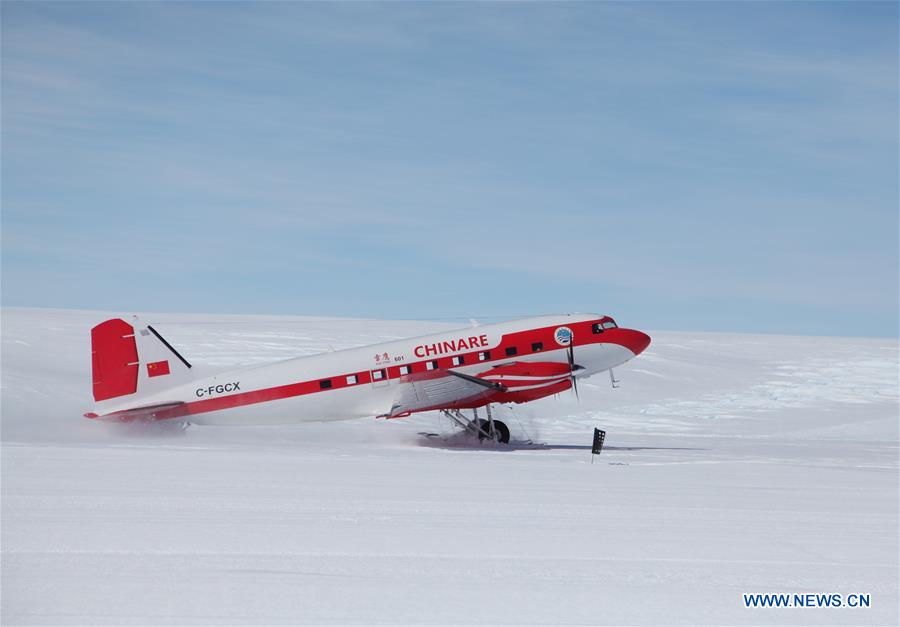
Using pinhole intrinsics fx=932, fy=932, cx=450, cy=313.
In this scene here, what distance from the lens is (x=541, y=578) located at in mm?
11211

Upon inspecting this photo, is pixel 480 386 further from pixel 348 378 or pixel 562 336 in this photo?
pixel 348 378

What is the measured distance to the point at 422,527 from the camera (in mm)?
14008

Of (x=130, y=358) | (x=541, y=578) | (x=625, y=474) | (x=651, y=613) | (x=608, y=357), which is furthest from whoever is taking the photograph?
(x=608, y=357)

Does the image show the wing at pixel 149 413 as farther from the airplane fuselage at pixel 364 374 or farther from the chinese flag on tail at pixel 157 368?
the chinese flag on tail at pixel 157 368

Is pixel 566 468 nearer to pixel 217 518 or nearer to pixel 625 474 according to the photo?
pixel 625 474

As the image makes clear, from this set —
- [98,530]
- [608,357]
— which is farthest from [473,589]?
[608,357]

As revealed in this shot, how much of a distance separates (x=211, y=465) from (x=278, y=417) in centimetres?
861

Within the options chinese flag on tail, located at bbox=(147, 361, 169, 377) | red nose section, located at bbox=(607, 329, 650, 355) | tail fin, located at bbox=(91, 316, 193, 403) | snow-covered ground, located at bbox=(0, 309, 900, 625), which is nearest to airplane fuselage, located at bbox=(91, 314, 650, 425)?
tail fin, located at bbox=(91, 316, 193, 403)

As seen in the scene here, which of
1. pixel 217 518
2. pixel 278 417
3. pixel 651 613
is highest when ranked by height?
pixel 278 417

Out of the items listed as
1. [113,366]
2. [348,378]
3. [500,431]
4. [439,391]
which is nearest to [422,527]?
[439,391]

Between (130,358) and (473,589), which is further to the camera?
(130,358)

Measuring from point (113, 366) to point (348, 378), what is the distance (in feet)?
23.8

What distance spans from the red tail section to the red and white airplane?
0.10ft

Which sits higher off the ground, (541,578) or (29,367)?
(29,367)
